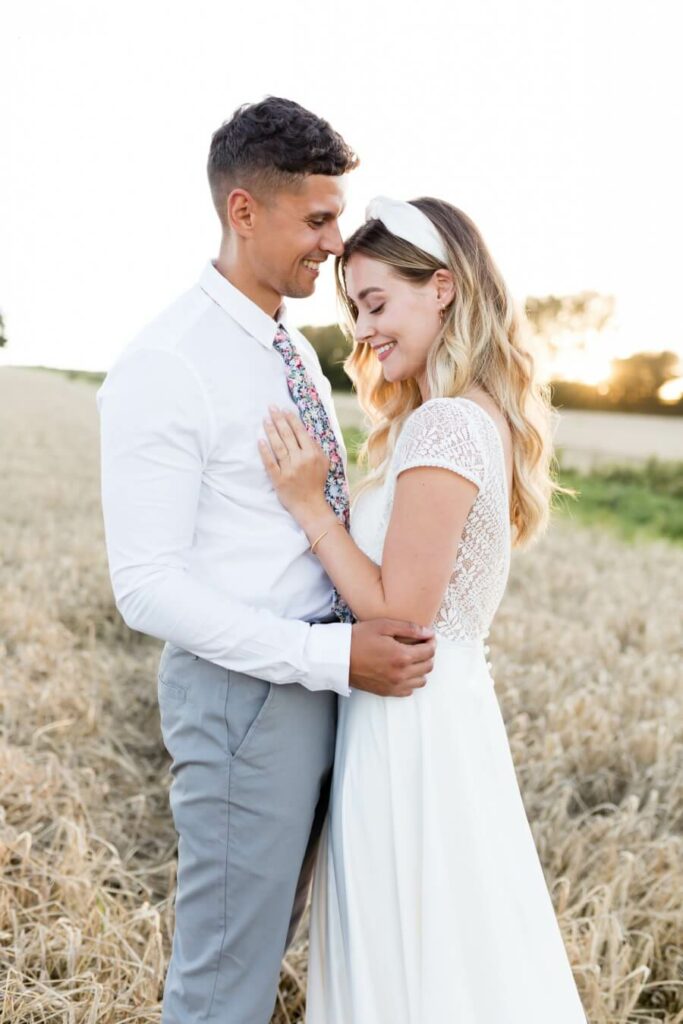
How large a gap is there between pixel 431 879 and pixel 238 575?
2.65 ft

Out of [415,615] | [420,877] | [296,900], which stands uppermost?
[415,615]

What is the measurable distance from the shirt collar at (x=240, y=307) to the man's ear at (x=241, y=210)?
0.39 feet

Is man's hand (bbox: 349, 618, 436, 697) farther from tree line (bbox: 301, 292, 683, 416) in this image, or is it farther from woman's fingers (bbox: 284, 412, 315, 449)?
tree line (bbox: 301, 292, 683, 416)

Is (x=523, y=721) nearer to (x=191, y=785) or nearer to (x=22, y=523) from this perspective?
(x=191, y=785)

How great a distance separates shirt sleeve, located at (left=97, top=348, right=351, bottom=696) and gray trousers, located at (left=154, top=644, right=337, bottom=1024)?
122 millimetres

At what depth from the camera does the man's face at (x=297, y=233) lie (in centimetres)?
229

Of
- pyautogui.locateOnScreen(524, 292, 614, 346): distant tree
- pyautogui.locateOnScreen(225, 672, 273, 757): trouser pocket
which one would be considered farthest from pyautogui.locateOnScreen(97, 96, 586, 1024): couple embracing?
pyautogui.locateOnScreen(524, 292, 614, 346): distant tree

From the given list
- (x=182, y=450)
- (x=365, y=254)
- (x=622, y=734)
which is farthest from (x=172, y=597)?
(x=622, y=734)

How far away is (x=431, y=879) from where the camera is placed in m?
2.23

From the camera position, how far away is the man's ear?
7.53 ft

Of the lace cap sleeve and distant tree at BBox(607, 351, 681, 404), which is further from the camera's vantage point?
distant tree at BBox(607, 351, 681, 404)

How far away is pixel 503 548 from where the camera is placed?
2361 mm

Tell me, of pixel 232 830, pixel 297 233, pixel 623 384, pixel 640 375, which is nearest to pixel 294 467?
pixel 297 233

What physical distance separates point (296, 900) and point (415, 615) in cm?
94
